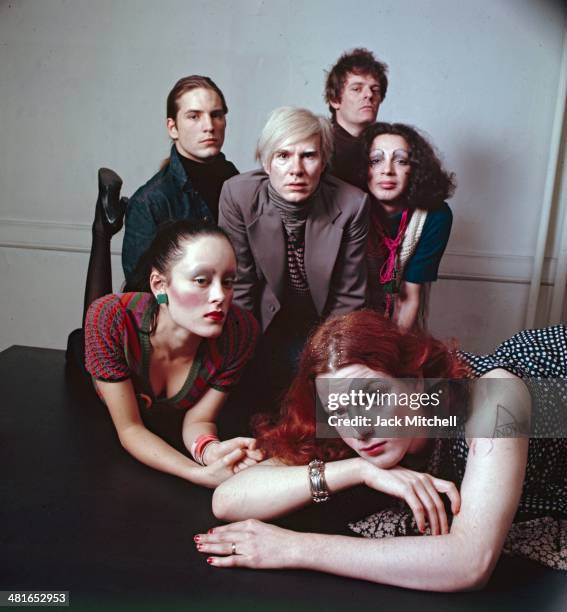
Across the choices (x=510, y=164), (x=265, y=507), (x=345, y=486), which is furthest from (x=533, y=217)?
(x=265, y=507)

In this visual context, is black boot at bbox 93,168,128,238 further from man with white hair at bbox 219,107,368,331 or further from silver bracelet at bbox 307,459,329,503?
silver bracelet at bbox 307,459,329,503

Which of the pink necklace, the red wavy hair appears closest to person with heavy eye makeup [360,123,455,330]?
the pink necklace

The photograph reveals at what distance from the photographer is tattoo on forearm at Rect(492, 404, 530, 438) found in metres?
1.07

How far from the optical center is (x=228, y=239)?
1.33m

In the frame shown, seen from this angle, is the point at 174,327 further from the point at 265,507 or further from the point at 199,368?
the point at 265,507

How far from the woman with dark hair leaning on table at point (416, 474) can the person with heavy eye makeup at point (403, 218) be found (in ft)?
0.65

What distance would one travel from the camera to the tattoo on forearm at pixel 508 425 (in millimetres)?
1068

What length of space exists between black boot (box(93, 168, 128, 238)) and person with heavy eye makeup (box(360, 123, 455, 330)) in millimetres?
544

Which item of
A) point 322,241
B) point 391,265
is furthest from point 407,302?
point 322,241

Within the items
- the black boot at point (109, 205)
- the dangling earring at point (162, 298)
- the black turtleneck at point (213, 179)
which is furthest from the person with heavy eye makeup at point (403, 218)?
the black boot at point (109, 205)

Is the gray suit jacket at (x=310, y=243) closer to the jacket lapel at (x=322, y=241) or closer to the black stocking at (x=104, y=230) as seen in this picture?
the jacket lapel at (x=322, y=241)

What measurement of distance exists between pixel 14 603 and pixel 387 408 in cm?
66

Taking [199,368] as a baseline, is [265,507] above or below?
below

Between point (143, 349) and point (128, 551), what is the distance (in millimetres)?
424
